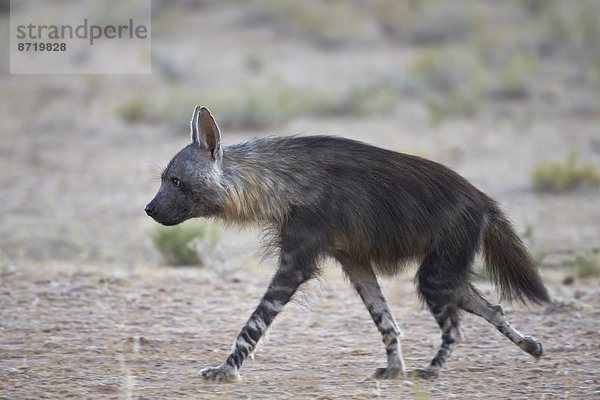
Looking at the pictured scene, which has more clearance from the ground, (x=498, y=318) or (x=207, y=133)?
(x=207, y=133)

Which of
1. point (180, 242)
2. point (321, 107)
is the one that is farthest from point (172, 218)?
point (321, 107)

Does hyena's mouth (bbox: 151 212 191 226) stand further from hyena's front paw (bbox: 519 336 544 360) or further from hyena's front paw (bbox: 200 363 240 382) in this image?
hyena's front paw (bbox: 519 336 544 360)

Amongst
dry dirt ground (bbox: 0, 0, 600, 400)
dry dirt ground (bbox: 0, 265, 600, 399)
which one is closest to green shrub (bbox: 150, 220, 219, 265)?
dry dirt ground (bbox: 0, 0, 600, 400)

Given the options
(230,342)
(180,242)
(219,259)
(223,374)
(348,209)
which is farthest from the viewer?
(180,242)

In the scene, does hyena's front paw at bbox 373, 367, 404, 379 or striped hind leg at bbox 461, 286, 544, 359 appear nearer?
hyena's front paw at bbox 373, 367, 404, 379

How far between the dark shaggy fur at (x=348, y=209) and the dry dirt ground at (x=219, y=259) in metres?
0.39

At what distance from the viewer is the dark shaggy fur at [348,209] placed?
6.03 meters

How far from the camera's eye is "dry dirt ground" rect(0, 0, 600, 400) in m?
6.11

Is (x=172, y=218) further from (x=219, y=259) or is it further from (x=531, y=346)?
(x=219, y=259)

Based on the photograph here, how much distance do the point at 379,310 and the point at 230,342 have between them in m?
1.19

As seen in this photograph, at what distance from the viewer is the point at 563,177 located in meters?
13.6

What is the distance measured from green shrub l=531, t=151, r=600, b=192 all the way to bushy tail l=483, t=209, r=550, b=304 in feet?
24.4

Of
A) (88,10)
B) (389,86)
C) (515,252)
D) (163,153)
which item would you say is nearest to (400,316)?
(515,252)

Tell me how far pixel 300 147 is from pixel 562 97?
47.0ft
